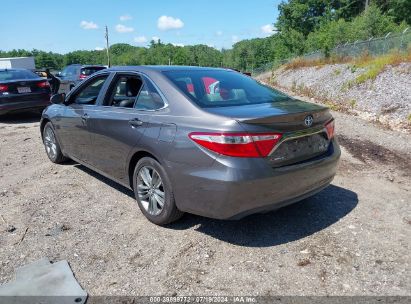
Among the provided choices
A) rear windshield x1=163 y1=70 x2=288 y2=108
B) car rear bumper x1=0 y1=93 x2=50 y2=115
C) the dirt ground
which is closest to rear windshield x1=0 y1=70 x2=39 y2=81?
car rear bumper x1=0 y1=93 x2=50 y2=115

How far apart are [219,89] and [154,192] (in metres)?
1.28

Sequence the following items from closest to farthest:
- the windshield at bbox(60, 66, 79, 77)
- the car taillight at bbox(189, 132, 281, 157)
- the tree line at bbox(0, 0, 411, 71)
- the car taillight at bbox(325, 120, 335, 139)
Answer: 1. the car taillight at bbox(189, 132, 281, 157)
2. the car taillight at bbox(325, 120, 335, 139)
3. the windshield at bbox(60, 66, 79, 77)
4. the tree line at bbox(0, 0, 411, 71)

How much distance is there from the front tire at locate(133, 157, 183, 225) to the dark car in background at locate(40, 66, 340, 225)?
0.03 ft

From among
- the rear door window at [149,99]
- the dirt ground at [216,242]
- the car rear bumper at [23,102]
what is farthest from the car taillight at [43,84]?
the rear door window at [149,99]

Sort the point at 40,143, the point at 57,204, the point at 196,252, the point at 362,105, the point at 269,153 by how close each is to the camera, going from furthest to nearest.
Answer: the point at 362,105
the point at 40,143
the point at 57,204
the point at 196,252
the point at 269,153

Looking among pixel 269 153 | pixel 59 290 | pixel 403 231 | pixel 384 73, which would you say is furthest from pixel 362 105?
pixel 59 290

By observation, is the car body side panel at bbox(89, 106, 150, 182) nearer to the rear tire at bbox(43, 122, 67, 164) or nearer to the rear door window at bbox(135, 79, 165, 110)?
the rear door window at bbox(135, 79, 165, 110)

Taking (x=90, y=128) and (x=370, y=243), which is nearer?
(x=370, y=243)

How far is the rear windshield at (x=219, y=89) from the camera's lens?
3915 mm

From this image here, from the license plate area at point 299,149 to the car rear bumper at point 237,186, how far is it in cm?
6

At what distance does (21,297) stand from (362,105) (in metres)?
12.0

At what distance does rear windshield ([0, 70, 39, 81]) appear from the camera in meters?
11.1

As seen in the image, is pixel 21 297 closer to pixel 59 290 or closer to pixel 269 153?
pixel 59 290

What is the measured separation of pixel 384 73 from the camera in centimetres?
1410
